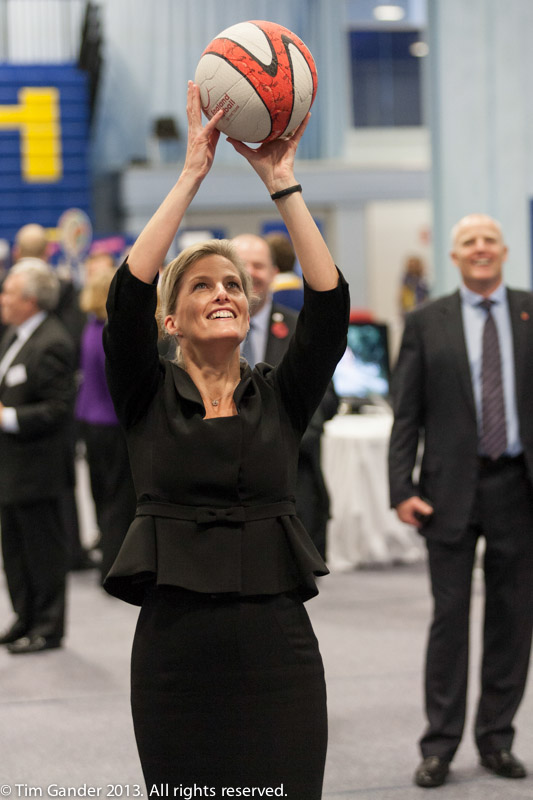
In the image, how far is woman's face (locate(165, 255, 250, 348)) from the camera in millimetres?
1951

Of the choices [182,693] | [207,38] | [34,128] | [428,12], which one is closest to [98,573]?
[428,12]

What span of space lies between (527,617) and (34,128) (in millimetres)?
12496

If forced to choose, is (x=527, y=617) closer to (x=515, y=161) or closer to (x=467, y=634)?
(x=467, y=634)

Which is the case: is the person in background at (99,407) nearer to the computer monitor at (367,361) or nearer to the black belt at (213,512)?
the computer monitor at (367,361)

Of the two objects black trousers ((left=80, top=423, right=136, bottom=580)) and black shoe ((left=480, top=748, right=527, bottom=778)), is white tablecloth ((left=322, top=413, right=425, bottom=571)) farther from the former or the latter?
black shoe ((left=480, top=748, right=527, bottom=778))

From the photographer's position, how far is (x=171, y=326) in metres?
2.03

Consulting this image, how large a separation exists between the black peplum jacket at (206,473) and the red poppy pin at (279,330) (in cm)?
151

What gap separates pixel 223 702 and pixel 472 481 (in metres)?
1.45

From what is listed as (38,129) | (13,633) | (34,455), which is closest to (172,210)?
(34,455)

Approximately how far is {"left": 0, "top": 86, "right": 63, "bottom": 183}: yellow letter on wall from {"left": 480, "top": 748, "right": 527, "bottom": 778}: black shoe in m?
12.5

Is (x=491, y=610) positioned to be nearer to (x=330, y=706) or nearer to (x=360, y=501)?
(x=330, y=706)

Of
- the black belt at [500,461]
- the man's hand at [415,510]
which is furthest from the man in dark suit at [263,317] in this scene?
the black belt at [500,461]

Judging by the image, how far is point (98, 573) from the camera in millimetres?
6258

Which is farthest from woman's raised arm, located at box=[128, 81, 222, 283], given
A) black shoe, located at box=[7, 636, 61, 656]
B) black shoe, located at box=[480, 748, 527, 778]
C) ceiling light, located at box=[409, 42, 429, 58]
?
ceiling light, located at box=[409, 42, 429, 58]
